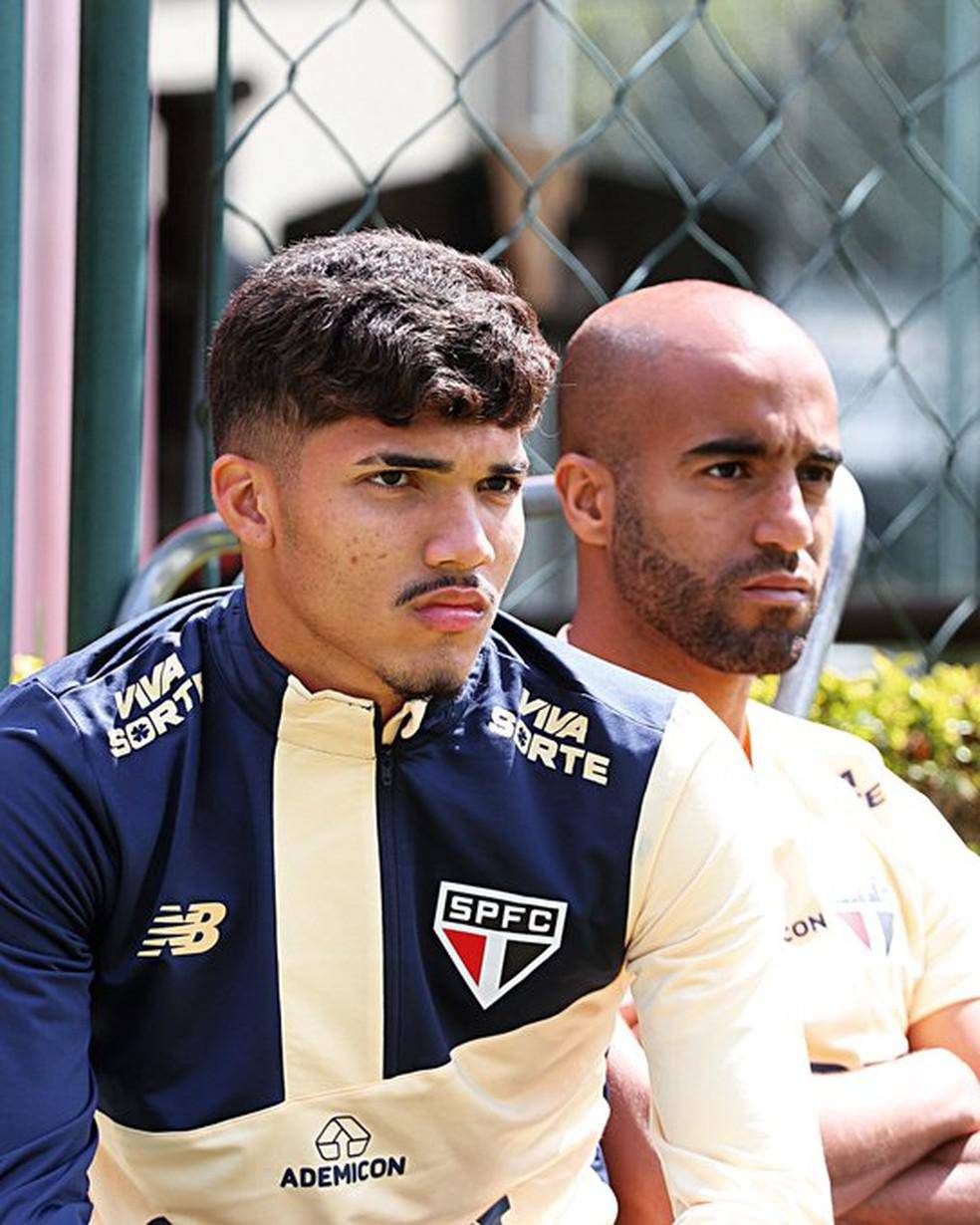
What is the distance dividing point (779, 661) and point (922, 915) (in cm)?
34

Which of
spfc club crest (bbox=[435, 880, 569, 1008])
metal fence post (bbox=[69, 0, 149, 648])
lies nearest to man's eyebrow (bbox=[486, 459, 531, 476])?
spfc club crest (bbox=[435, 880, 569, 1008])

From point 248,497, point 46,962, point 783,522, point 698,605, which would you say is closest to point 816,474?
point 783,522

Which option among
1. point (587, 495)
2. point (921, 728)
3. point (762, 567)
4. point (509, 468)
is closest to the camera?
point (509, 468)

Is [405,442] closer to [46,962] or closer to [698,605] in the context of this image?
[46,962]

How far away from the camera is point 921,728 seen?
10.3 feet

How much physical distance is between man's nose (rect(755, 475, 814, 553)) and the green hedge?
27.1 inches

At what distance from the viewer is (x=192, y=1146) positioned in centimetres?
182

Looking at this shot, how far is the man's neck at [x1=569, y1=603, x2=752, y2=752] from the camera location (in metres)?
2.44

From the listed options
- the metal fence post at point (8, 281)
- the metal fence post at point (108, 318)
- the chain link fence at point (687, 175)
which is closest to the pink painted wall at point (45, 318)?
the metal fence post at point (108, 318)

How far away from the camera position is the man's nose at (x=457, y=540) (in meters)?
1.77

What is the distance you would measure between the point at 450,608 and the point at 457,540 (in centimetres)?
6

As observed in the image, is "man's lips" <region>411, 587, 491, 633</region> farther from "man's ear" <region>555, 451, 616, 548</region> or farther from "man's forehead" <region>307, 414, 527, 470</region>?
"man's ear" <region>555, 451, 616, 548</region>

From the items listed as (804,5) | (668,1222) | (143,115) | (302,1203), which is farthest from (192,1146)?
(804,5)

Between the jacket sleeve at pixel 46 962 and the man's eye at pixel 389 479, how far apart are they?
0.34 meters
